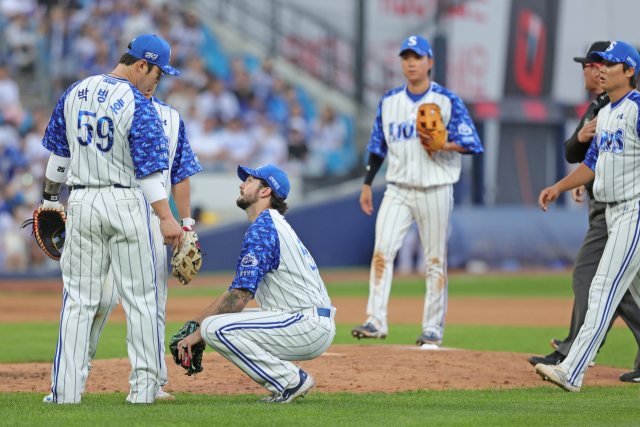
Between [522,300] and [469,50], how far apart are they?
11119 millimetres

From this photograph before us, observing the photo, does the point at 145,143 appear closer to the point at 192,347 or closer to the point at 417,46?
the point at 192,347

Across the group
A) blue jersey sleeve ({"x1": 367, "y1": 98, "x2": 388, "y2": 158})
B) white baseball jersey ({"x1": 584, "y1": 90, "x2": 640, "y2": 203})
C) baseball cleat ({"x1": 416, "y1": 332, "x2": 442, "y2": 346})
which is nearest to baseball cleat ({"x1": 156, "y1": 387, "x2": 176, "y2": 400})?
baseball cleat ({"x1": 416, "y1": 332, "x2": 442, "y2": 346})

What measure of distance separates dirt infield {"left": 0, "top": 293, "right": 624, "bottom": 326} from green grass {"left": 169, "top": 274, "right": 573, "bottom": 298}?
78cm

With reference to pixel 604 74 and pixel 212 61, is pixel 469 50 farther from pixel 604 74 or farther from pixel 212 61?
pixel 604 74

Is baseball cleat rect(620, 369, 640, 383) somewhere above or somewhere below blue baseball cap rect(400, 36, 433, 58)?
below

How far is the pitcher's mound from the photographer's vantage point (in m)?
4.87

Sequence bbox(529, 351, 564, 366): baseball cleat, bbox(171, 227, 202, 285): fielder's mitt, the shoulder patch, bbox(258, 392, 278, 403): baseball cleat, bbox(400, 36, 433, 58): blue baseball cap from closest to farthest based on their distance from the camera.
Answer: the shoulder patch < bbox(258, 392, 278, 403): baseball cleat < bbox(171, 227, 202, 285): fielder's mitt < bbox(529, 351, 564, 366): baseball cleat < bbox(400, 36, 433, 58): blue baseball cap

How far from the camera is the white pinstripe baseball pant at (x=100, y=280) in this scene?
13.0ft

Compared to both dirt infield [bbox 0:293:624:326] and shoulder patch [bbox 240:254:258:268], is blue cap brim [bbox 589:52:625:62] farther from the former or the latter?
dirt infield [bbox 0:293:624:326]

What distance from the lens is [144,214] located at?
406 cm

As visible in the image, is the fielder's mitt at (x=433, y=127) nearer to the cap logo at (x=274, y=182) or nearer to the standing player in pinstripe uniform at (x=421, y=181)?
the standing player in pinstripe uniform at (x=421, y=181)

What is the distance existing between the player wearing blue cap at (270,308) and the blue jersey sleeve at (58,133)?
3.09 ft

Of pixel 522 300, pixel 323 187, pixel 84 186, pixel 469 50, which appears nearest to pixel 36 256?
pixel 323 187

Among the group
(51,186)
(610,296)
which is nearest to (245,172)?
(51,186)
